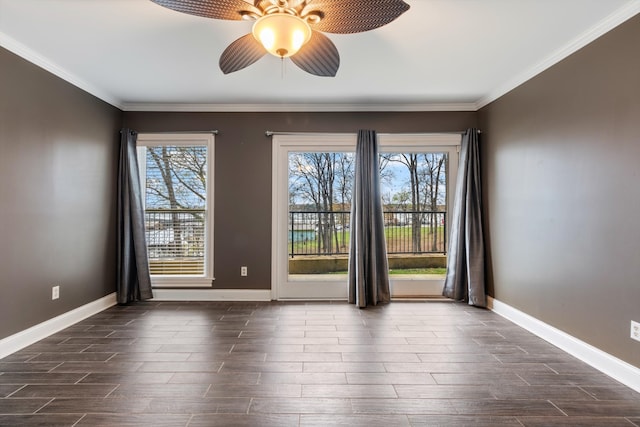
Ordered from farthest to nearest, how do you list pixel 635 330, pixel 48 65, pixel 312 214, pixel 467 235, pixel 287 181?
pixel 312 214 < pixel 287 181 < pixel 467 235 < pixel 48 65 < pixel 635 330

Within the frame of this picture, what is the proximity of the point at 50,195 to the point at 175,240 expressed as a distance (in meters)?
1.43

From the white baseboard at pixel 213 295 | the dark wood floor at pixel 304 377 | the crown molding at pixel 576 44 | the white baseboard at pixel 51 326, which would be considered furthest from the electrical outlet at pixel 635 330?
the white baseboard at pixel 51 326

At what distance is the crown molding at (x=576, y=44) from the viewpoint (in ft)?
7.17

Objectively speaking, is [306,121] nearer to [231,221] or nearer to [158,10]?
[231,221]

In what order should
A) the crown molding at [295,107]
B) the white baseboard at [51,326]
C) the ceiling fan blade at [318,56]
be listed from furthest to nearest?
the crown molding at [295,107] < the white baseboard at [51,326] < the ceiling fan blade at [318,56]

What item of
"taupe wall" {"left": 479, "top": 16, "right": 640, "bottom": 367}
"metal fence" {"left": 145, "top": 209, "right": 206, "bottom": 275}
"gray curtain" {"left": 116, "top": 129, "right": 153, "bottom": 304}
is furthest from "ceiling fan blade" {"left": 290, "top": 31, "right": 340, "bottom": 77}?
"gray curtain" {"left": 116, "top": 129, "right": 153, "bottom": 304}

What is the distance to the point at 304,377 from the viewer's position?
7.34 feet

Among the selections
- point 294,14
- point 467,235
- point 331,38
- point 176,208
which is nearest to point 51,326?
point 176,208

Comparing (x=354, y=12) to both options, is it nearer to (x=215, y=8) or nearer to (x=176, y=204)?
(x=215, y=8)

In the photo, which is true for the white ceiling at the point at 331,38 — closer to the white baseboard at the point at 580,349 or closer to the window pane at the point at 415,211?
the window pane at the point at 415,211

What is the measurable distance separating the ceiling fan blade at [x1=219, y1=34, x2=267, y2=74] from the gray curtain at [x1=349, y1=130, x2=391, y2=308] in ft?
6.56

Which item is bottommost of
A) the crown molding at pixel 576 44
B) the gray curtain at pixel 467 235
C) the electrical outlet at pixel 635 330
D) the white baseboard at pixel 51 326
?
the white baseboard at pixel 51 326

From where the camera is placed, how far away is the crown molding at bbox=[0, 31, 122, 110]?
2.60 meters

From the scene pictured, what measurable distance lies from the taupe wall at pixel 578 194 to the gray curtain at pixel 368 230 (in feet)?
4.26
